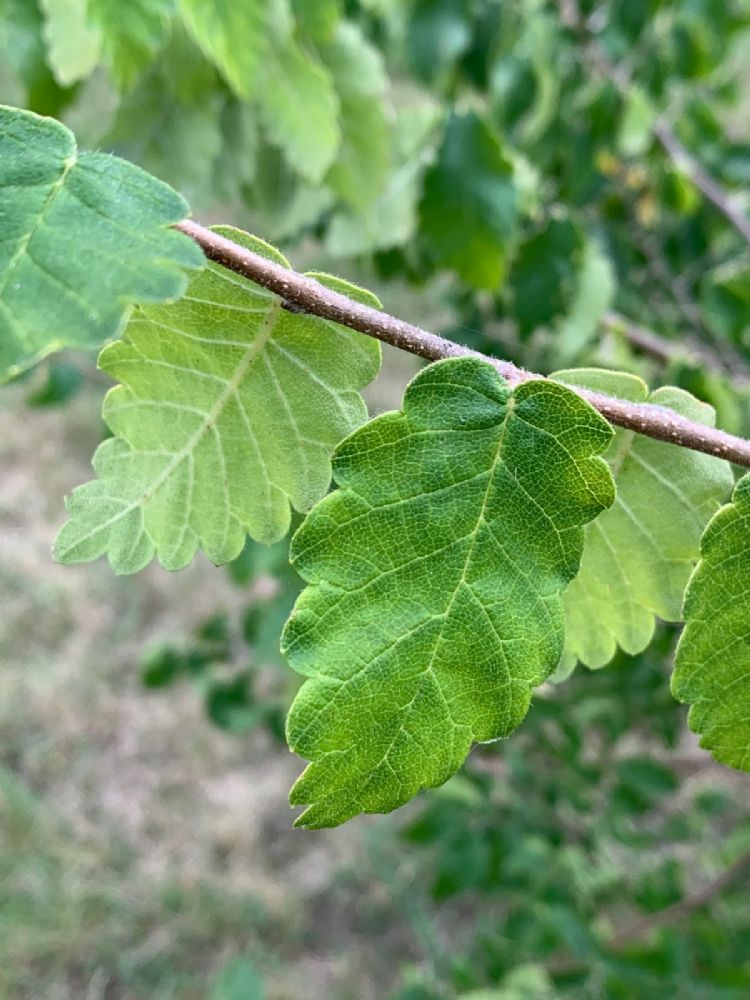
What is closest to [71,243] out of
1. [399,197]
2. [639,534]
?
[639,534]

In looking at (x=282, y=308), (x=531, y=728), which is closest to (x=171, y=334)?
(x=282, y=308)

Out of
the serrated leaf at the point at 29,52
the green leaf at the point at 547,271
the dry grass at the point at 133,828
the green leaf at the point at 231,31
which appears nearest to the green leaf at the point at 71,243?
the green leaf at the point at 231,31

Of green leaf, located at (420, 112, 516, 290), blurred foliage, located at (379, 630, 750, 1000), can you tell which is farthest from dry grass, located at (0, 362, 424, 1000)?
green leaf, located at (420, 112, 516, 290)

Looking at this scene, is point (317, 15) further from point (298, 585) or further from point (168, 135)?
point (298, 585)

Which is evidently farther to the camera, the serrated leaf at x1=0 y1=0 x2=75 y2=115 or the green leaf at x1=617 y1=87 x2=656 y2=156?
the green leaf at x1=617 y1=87 x2=656 y2=156

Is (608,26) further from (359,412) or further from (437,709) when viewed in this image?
(437,709)

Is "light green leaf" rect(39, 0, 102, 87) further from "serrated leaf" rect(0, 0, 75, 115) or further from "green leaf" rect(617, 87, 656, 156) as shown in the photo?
"green leaf" rect(617, 87, 656, 156)

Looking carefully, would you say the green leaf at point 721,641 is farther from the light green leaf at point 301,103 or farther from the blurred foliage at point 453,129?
the light green leaf at point 301,103
